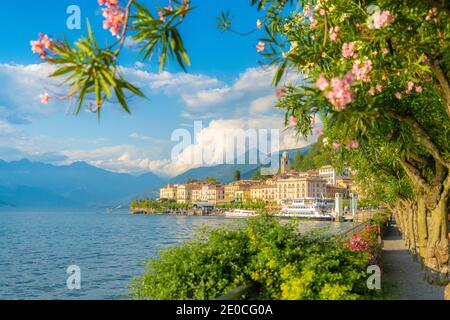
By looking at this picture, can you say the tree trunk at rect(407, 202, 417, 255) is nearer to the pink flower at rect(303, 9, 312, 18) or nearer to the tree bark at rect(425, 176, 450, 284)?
the tree bark at rect(425, 176, 450, 284)

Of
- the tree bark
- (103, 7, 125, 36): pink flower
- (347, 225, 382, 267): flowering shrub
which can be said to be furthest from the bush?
(103, 7, 125, 36): pink flower

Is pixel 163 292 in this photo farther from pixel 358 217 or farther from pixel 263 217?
pixel 358 217

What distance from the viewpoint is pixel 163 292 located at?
905 centimetres

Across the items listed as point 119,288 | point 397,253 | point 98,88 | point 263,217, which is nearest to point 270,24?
point 263,217

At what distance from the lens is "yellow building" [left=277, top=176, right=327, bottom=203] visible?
175125 mm

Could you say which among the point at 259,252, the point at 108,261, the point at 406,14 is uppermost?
the point at 406,14

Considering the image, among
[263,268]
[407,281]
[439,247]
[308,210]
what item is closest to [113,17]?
[263,268]

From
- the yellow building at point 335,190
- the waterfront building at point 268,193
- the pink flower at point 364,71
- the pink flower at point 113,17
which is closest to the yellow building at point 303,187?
the yellow building at point 335,190

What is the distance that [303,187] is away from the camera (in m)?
176

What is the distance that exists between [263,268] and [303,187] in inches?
6664

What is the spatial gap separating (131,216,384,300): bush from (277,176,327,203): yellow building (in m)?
166

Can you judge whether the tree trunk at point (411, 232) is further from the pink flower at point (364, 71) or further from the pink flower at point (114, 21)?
the pink flower at point (114, 21)

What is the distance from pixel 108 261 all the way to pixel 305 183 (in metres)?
137
